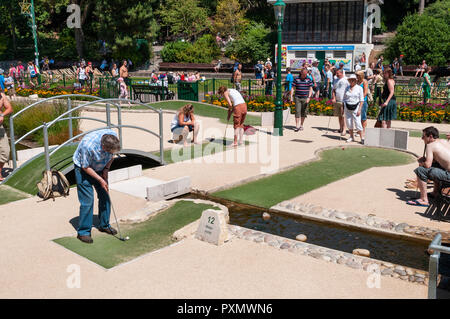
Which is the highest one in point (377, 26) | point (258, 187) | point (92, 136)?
point (377, 26)

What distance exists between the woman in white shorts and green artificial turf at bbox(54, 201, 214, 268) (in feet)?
22.2

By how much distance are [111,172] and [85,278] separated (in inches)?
→ 173

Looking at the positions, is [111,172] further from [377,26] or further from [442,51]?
[377,26]

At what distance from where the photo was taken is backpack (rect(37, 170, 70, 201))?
356 inches

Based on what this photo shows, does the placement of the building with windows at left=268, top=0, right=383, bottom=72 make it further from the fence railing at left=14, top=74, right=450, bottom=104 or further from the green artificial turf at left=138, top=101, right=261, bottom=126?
the green artificial turf at left=138, top=101, right=261, bottom=126

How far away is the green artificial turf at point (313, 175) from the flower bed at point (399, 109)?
19.8 ft

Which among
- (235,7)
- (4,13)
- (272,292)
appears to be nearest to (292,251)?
(272,292)

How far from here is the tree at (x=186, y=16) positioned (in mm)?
48750

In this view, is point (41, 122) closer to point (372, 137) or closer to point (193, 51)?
point (372, 137)

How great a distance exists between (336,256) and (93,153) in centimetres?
333

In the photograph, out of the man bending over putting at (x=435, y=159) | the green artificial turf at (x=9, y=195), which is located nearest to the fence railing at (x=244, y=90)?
the man bending over putting at (x=435, y=159)

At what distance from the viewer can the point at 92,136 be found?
21.8 feet

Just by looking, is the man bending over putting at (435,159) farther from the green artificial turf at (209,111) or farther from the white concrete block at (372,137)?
the green artificial turf at (209,111)

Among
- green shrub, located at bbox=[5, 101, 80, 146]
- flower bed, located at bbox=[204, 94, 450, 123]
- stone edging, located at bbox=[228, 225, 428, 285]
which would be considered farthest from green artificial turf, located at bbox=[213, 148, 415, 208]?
green shrub, located at bbox=[5, 101, 80, 146]
